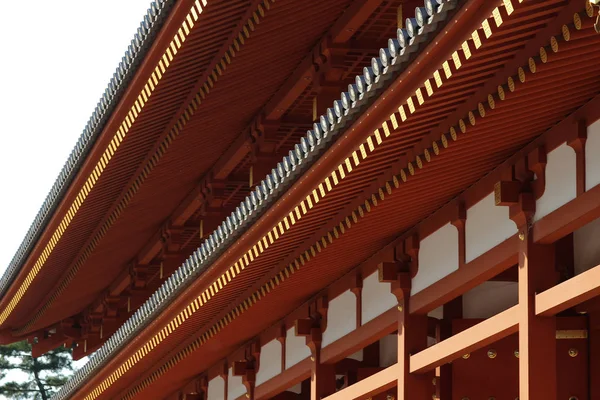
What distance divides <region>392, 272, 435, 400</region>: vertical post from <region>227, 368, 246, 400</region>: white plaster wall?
502cm

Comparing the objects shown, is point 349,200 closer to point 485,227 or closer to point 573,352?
point 485,227

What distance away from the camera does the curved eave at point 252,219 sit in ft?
27.3

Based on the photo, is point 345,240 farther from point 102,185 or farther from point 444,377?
point 102,185

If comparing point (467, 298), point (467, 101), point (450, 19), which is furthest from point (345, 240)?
point (450, 19)

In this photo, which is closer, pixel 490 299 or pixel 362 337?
pixel 490 299

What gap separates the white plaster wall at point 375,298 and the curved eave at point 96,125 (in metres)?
3.51

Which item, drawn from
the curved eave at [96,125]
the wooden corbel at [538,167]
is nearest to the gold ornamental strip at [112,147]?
the curved eave at [96,125]

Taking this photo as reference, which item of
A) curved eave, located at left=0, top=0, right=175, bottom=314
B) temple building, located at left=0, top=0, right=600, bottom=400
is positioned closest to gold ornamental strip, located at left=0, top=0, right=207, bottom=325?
temple building, located at left=0, top=0, right=600, bottom=400

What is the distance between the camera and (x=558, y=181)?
30.1ft

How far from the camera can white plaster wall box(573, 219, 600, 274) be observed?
995cm

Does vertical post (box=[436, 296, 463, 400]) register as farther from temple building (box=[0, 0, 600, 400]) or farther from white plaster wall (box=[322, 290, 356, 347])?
white plaster wall (box=[322, 290, 356, 347])

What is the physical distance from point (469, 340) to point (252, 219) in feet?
9.01

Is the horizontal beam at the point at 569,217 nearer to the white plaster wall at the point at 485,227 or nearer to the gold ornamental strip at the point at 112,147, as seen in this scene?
the white plaster wall at the point at 485,227

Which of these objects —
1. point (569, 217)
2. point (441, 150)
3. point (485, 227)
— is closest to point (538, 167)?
point (569, 217)
